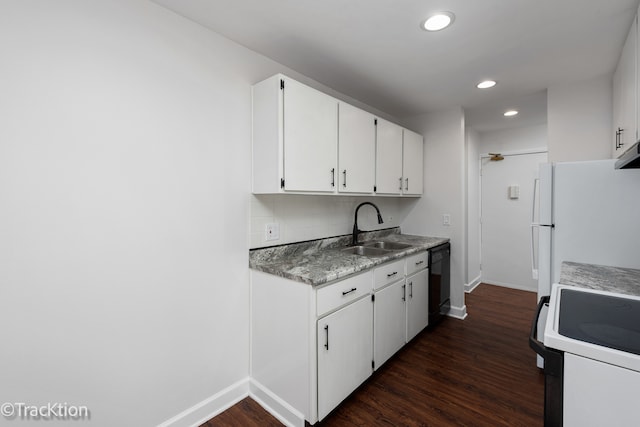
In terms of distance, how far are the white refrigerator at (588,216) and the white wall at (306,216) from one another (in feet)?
4.97

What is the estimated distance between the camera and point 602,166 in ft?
6.15

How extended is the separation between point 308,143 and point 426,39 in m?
0.99

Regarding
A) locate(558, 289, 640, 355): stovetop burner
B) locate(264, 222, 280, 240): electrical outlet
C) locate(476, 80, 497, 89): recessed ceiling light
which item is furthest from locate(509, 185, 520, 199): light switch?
locate(264, 222, 280, 240): electrical outlet

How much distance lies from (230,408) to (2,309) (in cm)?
132

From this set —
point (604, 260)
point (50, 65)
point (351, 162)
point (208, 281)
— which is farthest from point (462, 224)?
point (50, 65)

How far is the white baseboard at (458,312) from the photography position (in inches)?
128

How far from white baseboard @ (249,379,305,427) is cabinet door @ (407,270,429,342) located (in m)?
1.23

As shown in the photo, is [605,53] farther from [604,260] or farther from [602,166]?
[604,260]

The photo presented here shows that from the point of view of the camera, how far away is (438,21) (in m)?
1.66

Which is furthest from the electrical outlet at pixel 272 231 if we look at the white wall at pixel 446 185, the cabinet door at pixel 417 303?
the white wall at pixel 446 185

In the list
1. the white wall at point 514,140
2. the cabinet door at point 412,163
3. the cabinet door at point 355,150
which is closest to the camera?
the cabinet door at point 355,150

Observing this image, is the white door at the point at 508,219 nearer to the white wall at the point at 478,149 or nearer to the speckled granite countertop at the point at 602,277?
the white wall at the point at 478,149

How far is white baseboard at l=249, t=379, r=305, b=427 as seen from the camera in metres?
1.68

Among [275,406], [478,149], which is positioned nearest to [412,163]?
[478,149]
